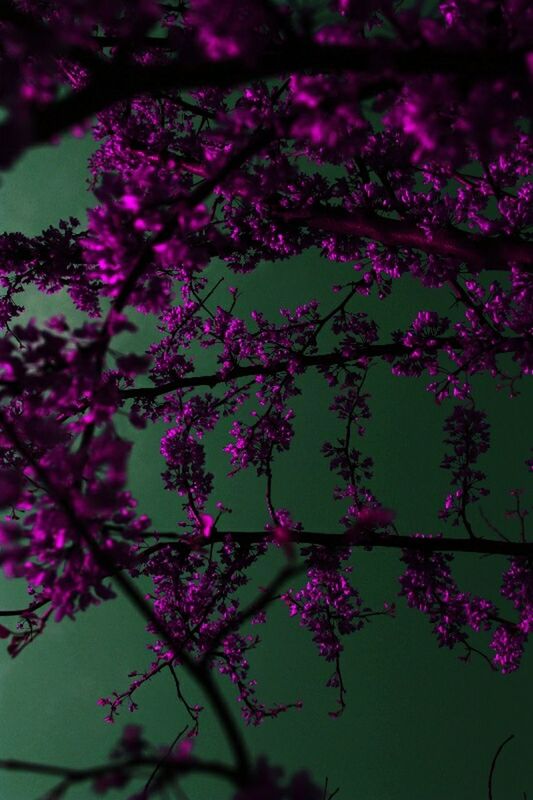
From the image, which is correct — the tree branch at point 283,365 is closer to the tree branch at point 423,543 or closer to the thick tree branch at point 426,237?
the thick tree branch at point 426,237

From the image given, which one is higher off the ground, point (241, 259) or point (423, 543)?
point (241, 259)

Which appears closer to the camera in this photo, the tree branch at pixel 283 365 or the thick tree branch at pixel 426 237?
the thick tree branch at pixel 426 237

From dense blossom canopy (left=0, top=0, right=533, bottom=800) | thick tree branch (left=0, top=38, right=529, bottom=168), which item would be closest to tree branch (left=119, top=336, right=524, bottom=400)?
dense blossom canopy (left=0, top=0, right=533, bottom=800)

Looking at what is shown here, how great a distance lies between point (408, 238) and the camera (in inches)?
249

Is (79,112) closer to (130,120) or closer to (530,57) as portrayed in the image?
(530,57)

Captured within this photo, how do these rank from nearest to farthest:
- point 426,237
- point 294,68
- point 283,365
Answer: point 294,68
point 426,237
point 283,365

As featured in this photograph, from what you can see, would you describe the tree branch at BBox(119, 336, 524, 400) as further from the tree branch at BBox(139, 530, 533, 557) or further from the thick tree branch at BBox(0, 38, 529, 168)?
the thick tree branch at BBox(0, 38, 529, 168)

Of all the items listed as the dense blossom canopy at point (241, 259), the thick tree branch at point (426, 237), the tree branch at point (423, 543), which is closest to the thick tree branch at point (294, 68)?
the dense blossom canopy at point (241, 259)

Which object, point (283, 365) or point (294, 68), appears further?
point (283, 365)

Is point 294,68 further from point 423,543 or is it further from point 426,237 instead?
point 423,543

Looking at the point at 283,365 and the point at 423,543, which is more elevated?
the point at 283,365

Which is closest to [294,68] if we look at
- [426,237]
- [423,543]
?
[426,237]

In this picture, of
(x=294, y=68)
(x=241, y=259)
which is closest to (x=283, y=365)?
(x=241, y=259)

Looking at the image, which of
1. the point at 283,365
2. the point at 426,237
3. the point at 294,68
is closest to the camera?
the point at 294,68
